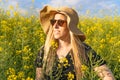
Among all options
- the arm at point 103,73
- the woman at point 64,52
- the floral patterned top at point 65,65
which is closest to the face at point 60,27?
the woman at point 64,52

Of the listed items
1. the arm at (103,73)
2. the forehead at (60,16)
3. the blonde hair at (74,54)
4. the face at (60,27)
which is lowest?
the arm at (103,73)

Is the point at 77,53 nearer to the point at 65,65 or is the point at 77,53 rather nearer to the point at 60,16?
the point at 65,65

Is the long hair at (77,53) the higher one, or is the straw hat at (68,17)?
the straw hat at (68,17)

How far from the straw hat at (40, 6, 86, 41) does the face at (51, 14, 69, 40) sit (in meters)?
0.05

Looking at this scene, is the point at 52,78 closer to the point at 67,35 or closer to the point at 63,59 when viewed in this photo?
the point at 63,59

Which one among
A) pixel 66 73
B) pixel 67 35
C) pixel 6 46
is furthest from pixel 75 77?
pixel 6 46

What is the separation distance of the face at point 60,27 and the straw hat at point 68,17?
0.05 meters

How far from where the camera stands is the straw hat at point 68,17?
3007 mm

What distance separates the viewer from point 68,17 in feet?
9.83

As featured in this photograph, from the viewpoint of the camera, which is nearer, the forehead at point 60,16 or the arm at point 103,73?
the arm at point 103,73

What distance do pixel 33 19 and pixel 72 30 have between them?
377cm

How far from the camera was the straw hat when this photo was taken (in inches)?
118

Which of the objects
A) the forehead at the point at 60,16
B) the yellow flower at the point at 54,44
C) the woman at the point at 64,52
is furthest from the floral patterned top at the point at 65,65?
→ the forehead at the point at 60,16

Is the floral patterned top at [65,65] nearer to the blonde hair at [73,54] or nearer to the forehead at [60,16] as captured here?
the blonde hair at [73,54]
